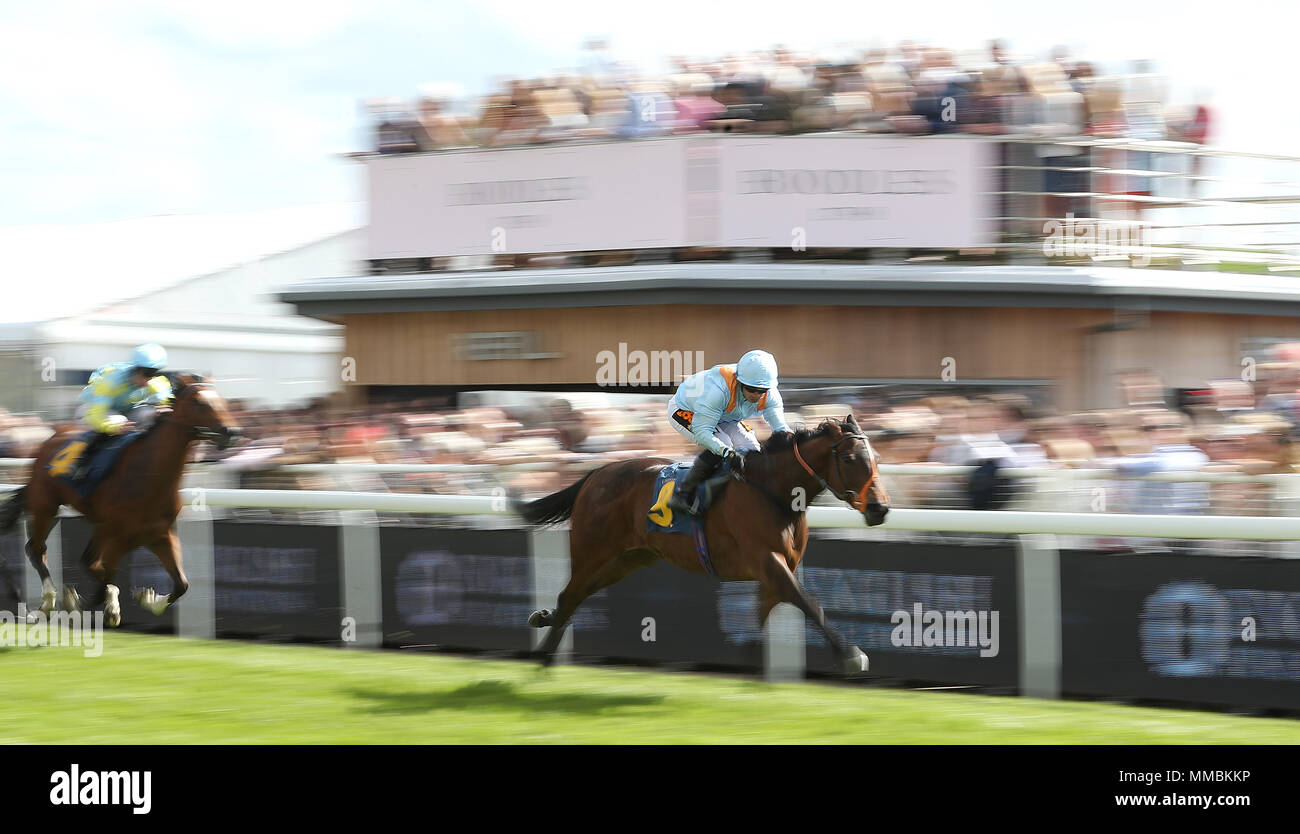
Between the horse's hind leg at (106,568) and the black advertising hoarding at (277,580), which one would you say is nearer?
the horse's hind leg at (106,568)

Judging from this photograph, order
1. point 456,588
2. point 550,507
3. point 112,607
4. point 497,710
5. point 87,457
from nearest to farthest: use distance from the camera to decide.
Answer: point 497,710 < point 550,507 < point 456,588 < point 112,607 < point 87,457

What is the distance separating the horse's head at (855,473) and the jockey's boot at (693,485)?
1.96ft

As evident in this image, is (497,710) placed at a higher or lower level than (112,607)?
lower

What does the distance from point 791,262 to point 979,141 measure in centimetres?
174

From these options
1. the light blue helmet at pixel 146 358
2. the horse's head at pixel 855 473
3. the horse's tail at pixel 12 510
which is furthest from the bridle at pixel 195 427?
the horse's head at pixel 855 473

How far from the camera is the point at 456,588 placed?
7902mm

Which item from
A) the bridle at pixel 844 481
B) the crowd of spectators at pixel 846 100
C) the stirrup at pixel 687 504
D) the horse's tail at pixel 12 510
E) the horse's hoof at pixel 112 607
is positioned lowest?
the horse's hoof at pixel 112 607

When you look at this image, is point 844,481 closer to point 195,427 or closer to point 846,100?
point 195,427

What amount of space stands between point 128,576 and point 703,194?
5354mm

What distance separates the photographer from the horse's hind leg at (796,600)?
602 cm

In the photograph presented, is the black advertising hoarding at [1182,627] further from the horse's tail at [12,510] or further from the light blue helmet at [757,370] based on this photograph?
the horse's tail at [12,510]

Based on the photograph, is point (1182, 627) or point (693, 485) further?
point (693, 485)

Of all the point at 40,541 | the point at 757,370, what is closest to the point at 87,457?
the point at 40,541
